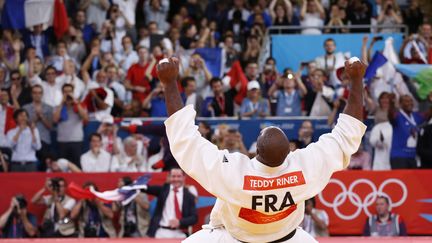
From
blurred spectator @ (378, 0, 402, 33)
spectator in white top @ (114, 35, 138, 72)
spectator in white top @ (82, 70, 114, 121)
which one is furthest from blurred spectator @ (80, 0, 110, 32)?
blurred spectator @ (378, 0, 402, 33)

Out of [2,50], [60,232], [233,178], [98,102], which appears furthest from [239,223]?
[2,50]

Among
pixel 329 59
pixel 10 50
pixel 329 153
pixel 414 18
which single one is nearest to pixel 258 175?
pixel 329 153

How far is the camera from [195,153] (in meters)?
6.41

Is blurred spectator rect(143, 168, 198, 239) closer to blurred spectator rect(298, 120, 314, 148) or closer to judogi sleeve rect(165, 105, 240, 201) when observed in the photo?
blurred spectator rect(298, 120, 314, 148)

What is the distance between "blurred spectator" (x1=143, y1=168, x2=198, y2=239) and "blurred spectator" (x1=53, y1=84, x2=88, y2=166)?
8.11 ft

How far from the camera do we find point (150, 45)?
19250 millimetres

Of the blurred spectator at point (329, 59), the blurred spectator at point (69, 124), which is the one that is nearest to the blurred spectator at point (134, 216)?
the blurred spectator at point (69, 124)

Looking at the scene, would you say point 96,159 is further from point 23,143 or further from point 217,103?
point 217,103

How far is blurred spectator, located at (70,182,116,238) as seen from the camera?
1446cm

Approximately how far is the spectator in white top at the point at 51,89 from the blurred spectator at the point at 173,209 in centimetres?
344

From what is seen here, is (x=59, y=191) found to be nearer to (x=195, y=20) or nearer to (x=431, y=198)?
(x=431, y=198)

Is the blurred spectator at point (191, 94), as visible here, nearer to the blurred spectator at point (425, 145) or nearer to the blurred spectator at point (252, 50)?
the blurred spectator at point (252, 50)

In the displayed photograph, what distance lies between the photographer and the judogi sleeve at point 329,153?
258 inches

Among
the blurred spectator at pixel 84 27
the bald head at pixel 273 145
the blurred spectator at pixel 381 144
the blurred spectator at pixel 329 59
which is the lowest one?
the blurred spectator at pixel 381 144
